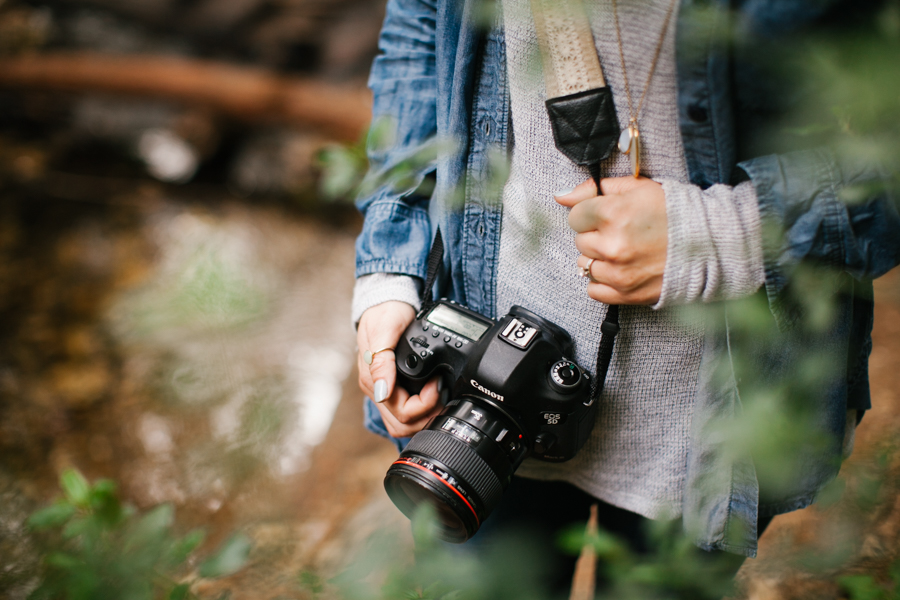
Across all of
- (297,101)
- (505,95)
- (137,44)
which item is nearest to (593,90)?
(505,95)

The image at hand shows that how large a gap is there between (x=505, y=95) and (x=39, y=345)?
2760 millimetres

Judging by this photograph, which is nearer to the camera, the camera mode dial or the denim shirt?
the denim shirt

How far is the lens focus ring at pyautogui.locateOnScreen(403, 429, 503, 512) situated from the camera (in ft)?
2.07

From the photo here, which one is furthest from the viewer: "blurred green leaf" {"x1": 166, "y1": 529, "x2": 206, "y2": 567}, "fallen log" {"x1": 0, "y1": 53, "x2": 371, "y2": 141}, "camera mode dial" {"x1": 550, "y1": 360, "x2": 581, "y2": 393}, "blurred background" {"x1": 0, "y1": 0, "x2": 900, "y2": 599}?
"fallen log" {"x1": 0, "y1": 53, "x2": 371, "y2": 141}

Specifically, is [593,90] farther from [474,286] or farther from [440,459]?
[440,459]

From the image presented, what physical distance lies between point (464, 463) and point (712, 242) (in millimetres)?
372

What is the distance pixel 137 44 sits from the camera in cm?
393

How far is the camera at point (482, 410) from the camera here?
2.06 feet

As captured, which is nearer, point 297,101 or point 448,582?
point 448,582

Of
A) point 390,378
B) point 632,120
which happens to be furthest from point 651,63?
point 390,378

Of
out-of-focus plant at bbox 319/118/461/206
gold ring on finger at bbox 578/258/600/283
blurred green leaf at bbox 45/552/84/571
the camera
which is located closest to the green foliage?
the camera

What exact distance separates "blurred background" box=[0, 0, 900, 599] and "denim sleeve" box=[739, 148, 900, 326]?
18.7 inches

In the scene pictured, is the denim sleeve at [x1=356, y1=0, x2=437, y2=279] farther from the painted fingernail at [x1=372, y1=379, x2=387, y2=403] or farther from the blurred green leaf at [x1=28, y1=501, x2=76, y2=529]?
the blurred green leaf at [x1=28, y1=501, x2=76, y2=529]

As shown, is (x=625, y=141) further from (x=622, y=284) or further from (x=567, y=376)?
(x=567, y=376)
